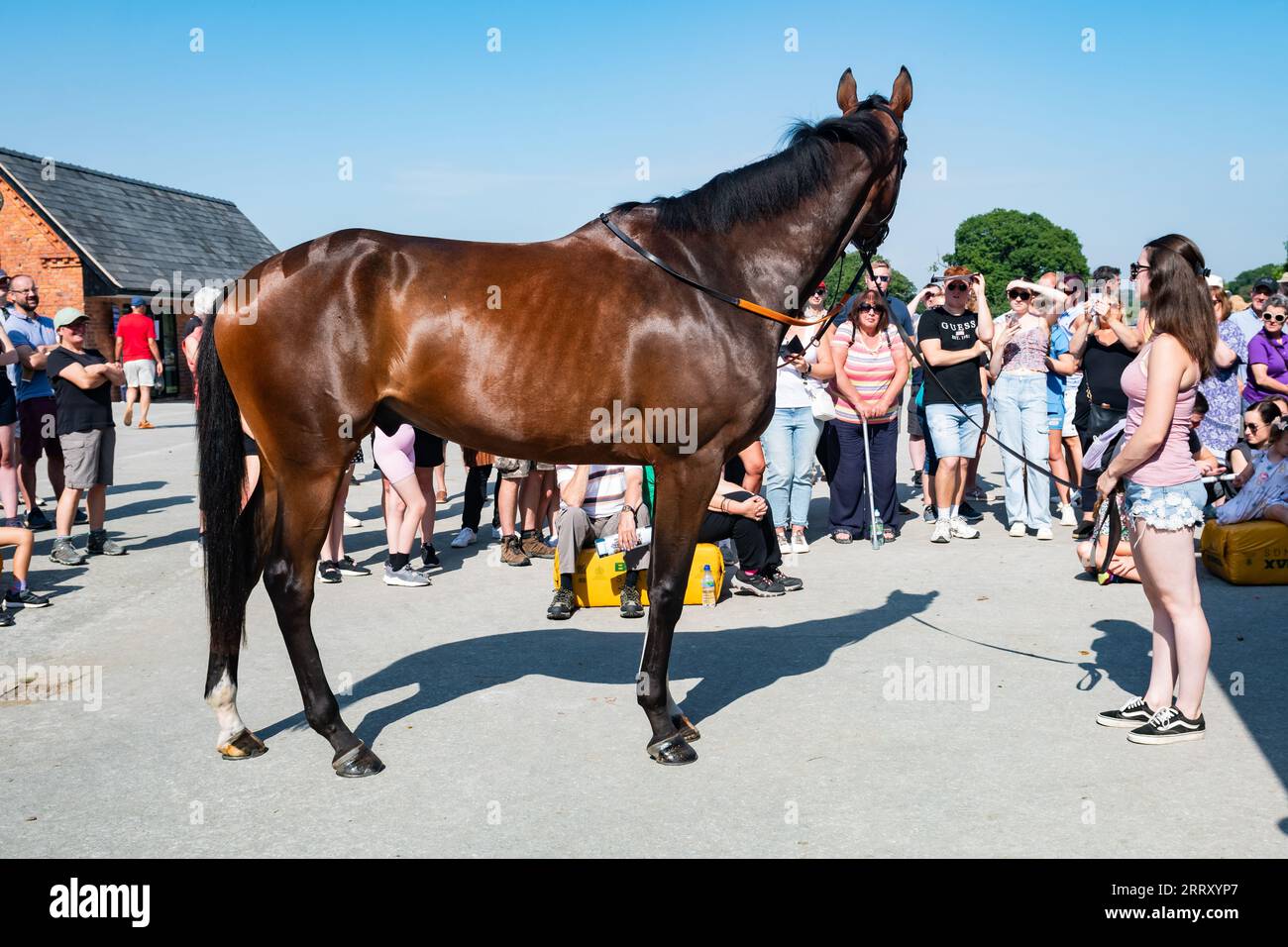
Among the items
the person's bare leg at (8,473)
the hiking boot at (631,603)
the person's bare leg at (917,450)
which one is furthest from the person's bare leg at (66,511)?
the person's bare leg at (917,450)

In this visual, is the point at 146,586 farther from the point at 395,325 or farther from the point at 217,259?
the point at 217,259

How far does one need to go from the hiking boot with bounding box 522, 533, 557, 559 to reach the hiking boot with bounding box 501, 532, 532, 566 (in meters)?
0.15

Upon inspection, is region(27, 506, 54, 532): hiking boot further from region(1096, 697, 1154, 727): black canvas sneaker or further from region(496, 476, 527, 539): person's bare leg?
region(1096, 697, 1154, 727): black canvas sneaker

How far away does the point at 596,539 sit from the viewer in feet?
24.1

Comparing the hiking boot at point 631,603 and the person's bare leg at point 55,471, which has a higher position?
the person's bare leg at point 55,471

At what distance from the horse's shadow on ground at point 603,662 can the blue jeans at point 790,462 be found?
249 cm

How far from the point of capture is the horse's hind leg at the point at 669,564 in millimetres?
4605

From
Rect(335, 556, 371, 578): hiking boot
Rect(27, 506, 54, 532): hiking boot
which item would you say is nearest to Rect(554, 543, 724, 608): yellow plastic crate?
Rect(335, 556, 371, 578): hiking boot

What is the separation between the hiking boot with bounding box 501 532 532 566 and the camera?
8.65 meters

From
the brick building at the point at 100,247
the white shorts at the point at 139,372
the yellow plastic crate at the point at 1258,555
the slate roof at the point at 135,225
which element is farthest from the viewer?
the slate roof at the point at 135,225

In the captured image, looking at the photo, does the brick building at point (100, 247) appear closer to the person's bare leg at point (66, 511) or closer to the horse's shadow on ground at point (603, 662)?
the person's bare leg at point (66, 511)

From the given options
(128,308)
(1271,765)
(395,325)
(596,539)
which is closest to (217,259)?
(128,308)

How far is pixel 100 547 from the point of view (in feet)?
30.1

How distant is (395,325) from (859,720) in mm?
2700
